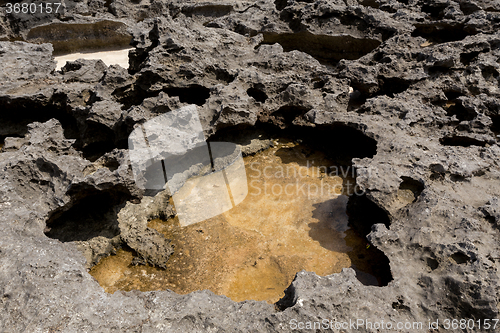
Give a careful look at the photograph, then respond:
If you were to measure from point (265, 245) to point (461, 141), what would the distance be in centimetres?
329

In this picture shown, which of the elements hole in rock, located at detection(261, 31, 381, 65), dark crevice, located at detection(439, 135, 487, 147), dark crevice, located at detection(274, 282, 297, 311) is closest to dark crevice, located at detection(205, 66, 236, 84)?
hole in rock, located at detection(261, 31, 381, 65)

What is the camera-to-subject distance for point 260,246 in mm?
4348

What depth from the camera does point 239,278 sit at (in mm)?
3988

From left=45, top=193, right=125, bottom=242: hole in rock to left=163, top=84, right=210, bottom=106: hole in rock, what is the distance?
7.42 feet

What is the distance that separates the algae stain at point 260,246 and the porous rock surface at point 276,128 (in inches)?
10.6

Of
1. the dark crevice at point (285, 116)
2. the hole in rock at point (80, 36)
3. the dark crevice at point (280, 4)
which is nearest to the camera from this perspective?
the dark crevice at point (285, 116)

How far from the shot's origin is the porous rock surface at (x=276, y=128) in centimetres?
286

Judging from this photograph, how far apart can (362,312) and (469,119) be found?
401cm

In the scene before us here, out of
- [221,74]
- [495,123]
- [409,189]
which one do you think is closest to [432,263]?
[409,189]

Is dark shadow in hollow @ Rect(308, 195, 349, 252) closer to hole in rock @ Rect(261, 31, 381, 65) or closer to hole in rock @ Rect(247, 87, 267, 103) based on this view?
hole in rock @ Rect(247, 87, 267, 103)

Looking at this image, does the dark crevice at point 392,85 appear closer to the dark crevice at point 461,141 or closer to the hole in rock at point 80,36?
the dark crevice at point 461,141

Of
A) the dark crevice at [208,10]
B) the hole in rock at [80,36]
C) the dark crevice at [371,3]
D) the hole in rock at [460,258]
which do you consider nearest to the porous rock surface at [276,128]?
the hole in rock at [460,258]

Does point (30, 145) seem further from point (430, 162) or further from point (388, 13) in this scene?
point (388, 13)

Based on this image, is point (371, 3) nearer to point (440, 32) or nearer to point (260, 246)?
point (440, 32)
